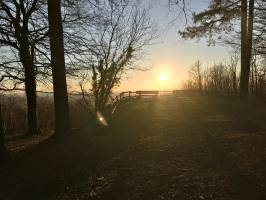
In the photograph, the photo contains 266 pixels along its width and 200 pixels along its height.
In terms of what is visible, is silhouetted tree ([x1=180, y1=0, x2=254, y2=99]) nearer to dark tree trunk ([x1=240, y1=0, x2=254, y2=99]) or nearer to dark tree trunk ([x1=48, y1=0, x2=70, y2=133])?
dark tree trunk ([x1=240, y1=0, x2=254, y2=99])

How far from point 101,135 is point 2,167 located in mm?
4965

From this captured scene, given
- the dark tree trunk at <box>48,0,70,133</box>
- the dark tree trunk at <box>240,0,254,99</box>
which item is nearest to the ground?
the dark tree trunk at <box>48,0,70,133</box>

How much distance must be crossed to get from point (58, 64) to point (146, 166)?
20.6ft

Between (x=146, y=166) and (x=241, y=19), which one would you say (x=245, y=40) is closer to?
(x=241, y=19)

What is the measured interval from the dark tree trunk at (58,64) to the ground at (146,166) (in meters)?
0.78

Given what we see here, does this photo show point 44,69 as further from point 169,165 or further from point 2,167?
point 169,165

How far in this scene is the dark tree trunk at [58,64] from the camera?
12.5 m

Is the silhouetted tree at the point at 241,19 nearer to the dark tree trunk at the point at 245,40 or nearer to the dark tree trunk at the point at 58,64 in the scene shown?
the dark tree trunk at the point at 245,40

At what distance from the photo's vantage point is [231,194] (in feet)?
20.0

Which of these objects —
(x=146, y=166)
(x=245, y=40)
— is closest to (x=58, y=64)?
(x=146, y=166)

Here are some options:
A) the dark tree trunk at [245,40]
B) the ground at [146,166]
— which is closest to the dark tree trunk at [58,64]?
the ground at [146,166]

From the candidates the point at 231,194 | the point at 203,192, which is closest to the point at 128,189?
the point at 203,192

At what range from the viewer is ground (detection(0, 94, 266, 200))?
6480 mm

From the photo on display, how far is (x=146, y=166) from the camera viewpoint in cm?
816
